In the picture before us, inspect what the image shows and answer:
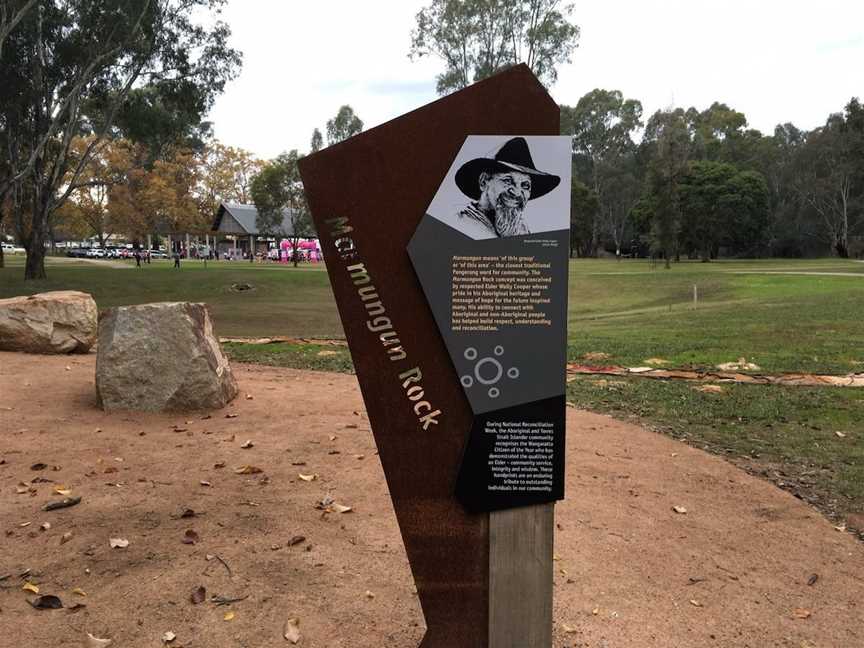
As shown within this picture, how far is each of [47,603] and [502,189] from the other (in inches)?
116

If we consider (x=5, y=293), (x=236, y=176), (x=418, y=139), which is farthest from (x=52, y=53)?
(x=236, y=176)

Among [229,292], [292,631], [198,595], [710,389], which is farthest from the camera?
[229,292]

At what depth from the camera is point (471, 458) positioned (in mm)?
2682

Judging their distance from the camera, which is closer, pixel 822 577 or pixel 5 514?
pixel 822 577

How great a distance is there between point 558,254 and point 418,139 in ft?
2.26

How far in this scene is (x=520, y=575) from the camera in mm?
2723

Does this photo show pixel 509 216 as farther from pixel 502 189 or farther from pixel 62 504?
pixel 62 504

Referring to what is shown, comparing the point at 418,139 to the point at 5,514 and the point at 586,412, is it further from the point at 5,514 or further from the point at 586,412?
the point at 586,412

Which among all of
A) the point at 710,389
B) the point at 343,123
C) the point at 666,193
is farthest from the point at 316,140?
the point at 710,389

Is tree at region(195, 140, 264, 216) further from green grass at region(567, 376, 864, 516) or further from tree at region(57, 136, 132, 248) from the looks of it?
green grass at region(567, 376, 864, 516)

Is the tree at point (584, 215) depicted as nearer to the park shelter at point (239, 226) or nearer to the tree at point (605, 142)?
the tree at point (605, 142)

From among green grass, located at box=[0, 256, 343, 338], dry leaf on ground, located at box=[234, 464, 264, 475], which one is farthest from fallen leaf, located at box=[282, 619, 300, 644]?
green grass, located at box=[0, 256, 343, 338]

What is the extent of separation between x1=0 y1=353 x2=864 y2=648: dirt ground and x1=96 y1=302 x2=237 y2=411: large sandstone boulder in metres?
0.33

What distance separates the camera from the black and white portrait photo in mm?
2559
